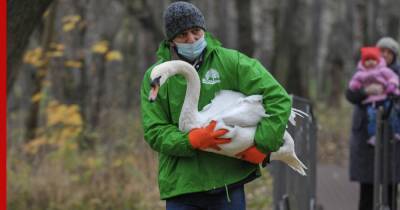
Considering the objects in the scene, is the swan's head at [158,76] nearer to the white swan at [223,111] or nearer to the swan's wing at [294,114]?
the white swan at [223,111]

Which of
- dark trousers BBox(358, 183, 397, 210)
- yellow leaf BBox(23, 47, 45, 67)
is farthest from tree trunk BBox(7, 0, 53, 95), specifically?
yellow leaf BBox(23, 47, 45, 67)

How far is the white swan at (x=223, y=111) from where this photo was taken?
15.5 feet

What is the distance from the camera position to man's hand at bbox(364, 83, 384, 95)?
347 inches

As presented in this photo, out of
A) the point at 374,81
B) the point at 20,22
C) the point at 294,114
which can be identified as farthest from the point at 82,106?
the point at 294,114

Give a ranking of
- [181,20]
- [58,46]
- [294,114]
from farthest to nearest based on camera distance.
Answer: [58,46], [294,114], [181,20]

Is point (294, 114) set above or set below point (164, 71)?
below

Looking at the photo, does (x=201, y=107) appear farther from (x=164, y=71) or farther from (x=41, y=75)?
(x=41, y=75)

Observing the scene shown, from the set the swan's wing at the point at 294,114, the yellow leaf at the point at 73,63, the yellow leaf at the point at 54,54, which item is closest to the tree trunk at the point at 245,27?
the yellow leaf at the point at 73,63

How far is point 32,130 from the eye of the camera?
1681 cm

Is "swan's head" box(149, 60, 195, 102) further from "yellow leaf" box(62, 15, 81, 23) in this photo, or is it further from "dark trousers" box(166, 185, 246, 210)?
"yellow leaf" box(62, 15, 81, 23)

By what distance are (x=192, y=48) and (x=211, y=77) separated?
0.64ft

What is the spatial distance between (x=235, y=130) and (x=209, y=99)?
28 centimetres

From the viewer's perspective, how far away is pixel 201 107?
4910 mm

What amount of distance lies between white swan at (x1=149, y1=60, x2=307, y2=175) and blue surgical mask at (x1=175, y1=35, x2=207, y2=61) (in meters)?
0.15
